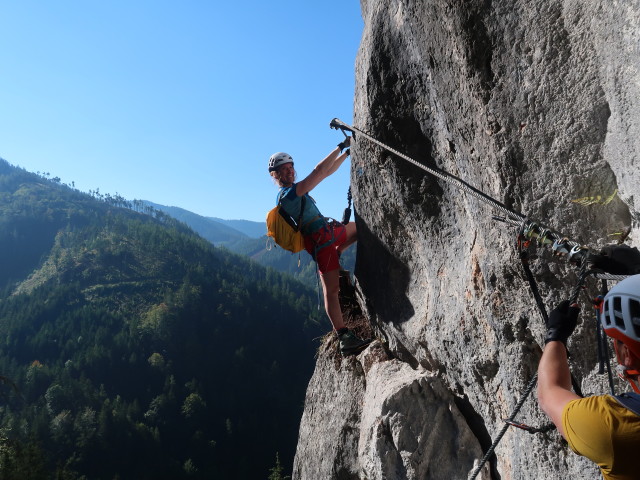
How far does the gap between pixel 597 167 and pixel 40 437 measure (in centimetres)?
7810

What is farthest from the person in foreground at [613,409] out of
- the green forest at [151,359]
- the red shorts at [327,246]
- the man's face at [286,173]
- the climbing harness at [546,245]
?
the green forest at [151,359]

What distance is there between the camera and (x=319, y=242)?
20.5 feet

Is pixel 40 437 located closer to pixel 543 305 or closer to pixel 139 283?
pixel 139 283

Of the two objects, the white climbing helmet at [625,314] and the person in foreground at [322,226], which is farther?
the person in foreground at [322,226]

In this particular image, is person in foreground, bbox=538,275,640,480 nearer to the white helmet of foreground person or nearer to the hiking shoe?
the white helmet of foreground person

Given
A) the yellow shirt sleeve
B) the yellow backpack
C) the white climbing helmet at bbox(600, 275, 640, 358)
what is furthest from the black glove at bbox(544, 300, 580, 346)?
the yellow backpack

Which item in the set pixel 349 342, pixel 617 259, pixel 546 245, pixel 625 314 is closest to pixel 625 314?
pixel 625 314

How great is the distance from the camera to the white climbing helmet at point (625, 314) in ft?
6.13

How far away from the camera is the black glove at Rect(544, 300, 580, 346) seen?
7.55 feet

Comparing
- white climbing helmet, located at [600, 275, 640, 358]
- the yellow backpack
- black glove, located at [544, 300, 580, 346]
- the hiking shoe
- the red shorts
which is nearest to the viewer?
white climbing helmet, located at [600, 275, 640, 358]

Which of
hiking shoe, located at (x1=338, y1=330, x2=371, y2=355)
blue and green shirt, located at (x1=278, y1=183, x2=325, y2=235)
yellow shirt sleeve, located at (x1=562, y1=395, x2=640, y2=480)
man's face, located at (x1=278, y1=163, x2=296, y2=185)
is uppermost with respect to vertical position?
man's face, located at (x1=278, y1=163, x2=296, y2=185)

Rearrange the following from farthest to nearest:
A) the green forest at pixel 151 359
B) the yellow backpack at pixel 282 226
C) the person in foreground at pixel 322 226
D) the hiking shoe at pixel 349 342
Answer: the green forest at pixel 151 359 < the hiking shoe at pixel 349 342 < the yellow backpack at pixel 282 226 < the person in foreground at pixel 322 226

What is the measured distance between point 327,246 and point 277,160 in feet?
4.14

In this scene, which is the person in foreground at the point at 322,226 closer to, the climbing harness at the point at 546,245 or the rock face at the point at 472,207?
the rock face at the point at 472,207
